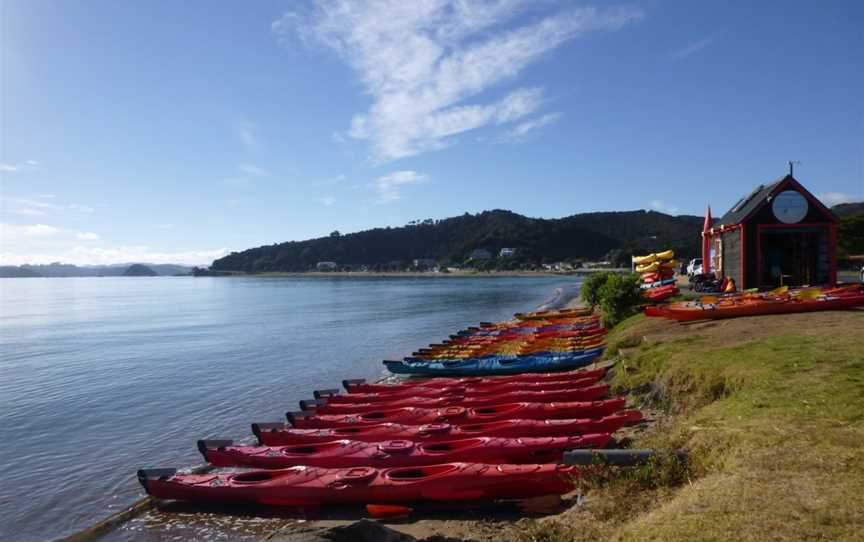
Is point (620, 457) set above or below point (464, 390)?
above

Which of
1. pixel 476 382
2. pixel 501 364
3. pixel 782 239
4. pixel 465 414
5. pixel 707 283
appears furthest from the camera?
pixel 707 283

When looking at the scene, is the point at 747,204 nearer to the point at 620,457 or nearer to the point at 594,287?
the point at 594,287

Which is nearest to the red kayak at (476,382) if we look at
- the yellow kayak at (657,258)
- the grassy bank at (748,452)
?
the grassy bank at (748,452)

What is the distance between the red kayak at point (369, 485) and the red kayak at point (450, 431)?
172 cm

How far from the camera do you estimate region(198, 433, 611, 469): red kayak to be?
386 inches

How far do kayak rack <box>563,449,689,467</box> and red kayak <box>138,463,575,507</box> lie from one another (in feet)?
1.10

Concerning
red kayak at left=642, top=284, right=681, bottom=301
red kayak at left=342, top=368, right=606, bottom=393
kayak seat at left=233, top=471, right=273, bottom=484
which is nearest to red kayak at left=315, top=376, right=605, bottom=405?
red kayak at left=342, top=368, right=606, bottom=393

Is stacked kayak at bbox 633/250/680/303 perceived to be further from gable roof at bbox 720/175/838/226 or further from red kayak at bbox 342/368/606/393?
red kayak at bbox 342/368/606/393

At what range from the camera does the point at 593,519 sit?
21.1 feet

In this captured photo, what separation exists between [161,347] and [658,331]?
29.5 m

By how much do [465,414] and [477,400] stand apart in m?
1.28

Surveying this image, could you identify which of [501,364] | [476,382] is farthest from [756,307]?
[476,382]

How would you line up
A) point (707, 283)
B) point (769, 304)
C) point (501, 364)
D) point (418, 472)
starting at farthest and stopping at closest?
point (707, 283), point (501, 364), point (769, 304), point (418, 472)

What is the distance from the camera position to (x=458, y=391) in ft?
49.4
